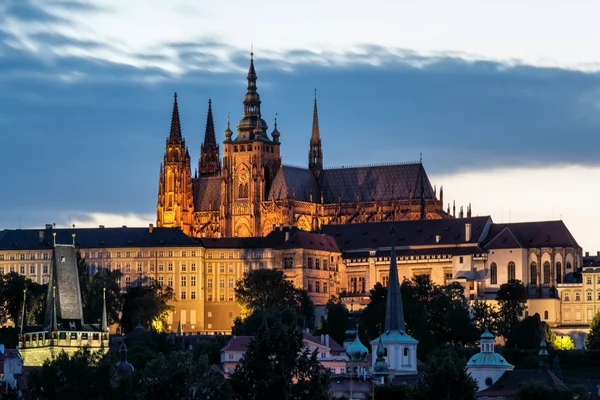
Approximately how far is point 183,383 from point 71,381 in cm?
1061

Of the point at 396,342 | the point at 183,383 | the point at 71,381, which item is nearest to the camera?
the point at 183,383

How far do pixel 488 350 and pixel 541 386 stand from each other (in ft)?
77.6

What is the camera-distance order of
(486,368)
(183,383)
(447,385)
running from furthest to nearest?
(486,368)
(183,383)
(447,385)

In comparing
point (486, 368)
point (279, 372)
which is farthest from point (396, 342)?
point (279, 372)

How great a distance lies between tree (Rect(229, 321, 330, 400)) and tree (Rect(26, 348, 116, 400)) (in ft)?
57.9

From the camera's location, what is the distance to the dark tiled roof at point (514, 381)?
150m

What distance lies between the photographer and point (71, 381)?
130750mm

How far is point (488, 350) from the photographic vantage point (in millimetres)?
163250

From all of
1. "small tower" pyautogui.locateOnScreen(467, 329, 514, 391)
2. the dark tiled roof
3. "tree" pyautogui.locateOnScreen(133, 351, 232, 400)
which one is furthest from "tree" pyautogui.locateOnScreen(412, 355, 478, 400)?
"small tower" pyautogui.locateOnScreen(467, 329, 514, 391)

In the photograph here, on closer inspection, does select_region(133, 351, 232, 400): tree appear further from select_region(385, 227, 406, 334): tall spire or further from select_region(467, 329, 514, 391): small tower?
select_region(385, 227, 406, 334): tall spire

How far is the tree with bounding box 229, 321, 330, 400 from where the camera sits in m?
112

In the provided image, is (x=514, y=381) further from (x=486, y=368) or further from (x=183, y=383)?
(x=183, y=383)

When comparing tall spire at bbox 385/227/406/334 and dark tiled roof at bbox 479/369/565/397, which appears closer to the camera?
dark tiled roof at bbox 479/369/565/397

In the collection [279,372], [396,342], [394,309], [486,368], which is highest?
[394,309]
